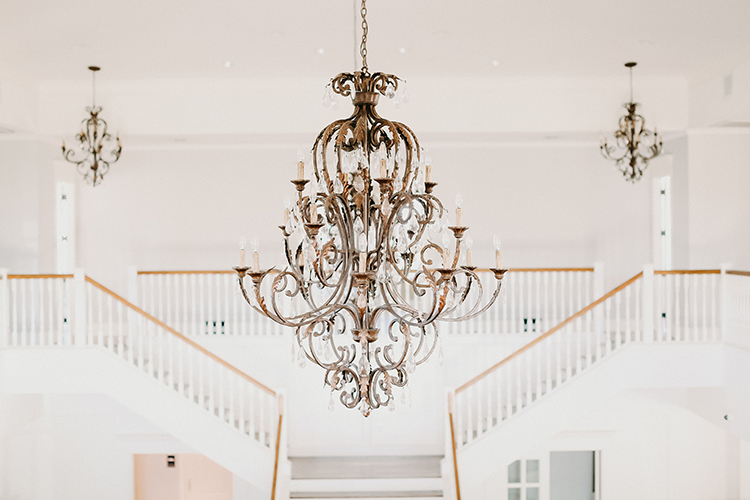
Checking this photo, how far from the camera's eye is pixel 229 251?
9.18 meters

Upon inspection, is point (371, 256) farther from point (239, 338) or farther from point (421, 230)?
point (239, 338)

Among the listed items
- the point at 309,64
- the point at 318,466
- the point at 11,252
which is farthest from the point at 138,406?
the point at 309,64

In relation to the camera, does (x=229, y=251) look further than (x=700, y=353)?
Yes

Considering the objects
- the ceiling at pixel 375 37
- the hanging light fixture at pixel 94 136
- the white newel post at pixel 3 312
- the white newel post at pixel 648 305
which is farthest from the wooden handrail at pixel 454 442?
the white newel post at pixel 3 312

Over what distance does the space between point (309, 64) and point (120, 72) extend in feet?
7.69

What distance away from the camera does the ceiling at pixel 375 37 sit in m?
5.26

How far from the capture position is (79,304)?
6.84 m

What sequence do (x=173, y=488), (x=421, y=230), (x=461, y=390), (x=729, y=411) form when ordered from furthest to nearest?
(x=173, y=488) < (x=461, y=390) < (x=729, y=411) < (x=421, y=230)

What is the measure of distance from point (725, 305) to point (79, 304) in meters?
7.57

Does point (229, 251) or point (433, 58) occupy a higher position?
point (433, 58)

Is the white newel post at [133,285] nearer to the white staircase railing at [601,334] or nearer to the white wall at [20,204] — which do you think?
the white wall at [20,204]

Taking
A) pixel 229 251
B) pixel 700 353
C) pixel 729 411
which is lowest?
pixel 729 411

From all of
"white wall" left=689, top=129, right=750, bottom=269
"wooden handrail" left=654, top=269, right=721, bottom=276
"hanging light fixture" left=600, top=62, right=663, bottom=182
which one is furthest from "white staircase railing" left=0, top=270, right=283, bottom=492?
"white wall" left=689, top=129, right=750, bottom=269

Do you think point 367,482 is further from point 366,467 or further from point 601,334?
point 601,334
